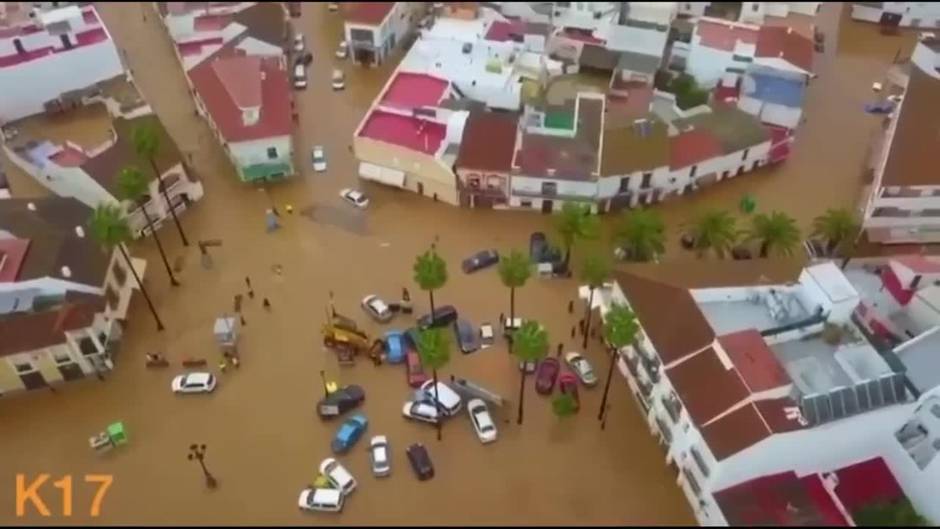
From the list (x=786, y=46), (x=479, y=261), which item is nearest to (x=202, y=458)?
(x=479, y=261)

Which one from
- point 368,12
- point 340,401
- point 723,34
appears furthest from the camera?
point 368,12

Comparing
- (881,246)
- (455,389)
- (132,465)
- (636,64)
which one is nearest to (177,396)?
(132,465)

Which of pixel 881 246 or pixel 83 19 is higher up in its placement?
pixel 83 19

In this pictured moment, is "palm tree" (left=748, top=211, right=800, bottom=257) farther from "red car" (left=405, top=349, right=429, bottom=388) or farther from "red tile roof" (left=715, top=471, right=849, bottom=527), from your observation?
"red car" (left=405, top=349, right=429, bottom=388)

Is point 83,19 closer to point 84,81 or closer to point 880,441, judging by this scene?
point 84,81

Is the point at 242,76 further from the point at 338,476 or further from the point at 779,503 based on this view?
the point at 779,503
